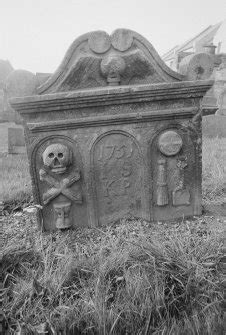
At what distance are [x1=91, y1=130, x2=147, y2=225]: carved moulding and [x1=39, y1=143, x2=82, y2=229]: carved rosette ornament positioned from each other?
0.22 m

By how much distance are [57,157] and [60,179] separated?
0.87 feet

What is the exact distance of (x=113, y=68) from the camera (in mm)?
2379

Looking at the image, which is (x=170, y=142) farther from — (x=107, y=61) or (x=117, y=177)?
(x=107, y=61)

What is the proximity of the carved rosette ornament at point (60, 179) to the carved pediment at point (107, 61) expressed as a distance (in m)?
0.56

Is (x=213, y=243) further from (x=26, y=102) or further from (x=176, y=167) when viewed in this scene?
(x=26, y=102)

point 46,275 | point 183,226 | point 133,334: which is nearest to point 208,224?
point 183,226

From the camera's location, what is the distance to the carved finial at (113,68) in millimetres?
2359

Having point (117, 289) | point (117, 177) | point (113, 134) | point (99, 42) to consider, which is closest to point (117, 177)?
point (117, 177)

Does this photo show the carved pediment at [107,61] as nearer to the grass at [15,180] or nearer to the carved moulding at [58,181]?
the carved moulding at [58,181]

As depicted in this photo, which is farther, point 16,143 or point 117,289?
point 16,143

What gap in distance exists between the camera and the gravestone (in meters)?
2.34

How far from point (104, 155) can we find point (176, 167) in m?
0.71

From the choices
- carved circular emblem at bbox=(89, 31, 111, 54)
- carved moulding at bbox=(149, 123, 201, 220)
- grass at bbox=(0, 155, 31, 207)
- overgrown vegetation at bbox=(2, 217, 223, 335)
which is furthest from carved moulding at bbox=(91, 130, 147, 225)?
grass at bbox=(0, 155, 31, 207)

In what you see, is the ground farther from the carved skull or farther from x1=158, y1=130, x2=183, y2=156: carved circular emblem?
x1=158, y1=130, x2=183, y2=156: carved circular emblem
